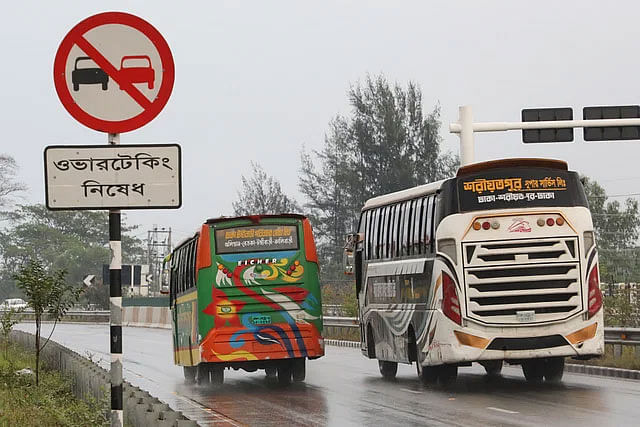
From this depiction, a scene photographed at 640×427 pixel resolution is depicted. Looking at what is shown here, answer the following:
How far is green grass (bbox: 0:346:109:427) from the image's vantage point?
46.8ft

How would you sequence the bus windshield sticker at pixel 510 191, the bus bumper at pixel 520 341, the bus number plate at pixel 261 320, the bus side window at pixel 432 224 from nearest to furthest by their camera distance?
the bus bumper at pixel 520 341
the bus windshield sticker at pixel 510 191
the bus side window at pixel 432 224
the bus number plate at pixel 261 320

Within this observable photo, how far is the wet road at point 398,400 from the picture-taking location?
16688 mm

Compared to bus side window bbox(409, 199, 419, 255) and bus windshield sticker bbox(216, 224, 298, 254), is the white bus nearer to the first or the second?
bus side window bbox(409, 199, 419, 255)

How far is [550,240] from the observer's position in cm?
2084

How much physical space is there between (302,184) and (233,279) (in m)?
59.8

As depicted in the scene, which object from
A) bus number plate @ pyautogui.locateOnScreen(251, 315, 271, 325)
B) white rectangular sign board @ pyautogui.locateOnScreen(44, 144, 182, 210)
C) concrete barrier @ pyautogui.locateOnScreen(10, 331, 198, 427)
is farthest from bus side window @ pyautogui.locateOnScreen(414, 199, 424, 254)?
white rectangular sign board @ pyautogui.locateOnScreen(44, 144, 182, 210)

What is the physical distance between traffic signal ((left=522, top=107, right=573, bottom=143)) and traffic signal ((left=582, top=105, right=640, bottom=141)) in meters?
0.42

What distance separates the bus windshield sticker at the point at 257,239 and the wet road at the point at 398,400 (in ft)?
8.81

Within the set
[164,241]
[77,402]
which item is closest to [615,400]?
[77,402]

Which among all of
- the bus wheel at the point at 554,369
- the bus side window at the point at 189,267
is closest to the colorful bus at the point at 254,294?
the bus side window at the point at 189,267

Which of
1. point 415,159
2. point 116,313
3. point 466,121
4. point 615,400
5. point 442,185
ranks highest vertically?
point 415,159

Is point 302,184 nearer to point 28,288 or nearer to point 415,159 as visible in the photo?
point 415,159

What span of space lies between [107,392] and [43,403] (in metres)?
2.87

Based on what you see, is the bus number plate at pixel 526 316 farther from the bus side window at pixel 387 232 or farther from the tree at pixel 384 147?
the tree at pixel 384 147
